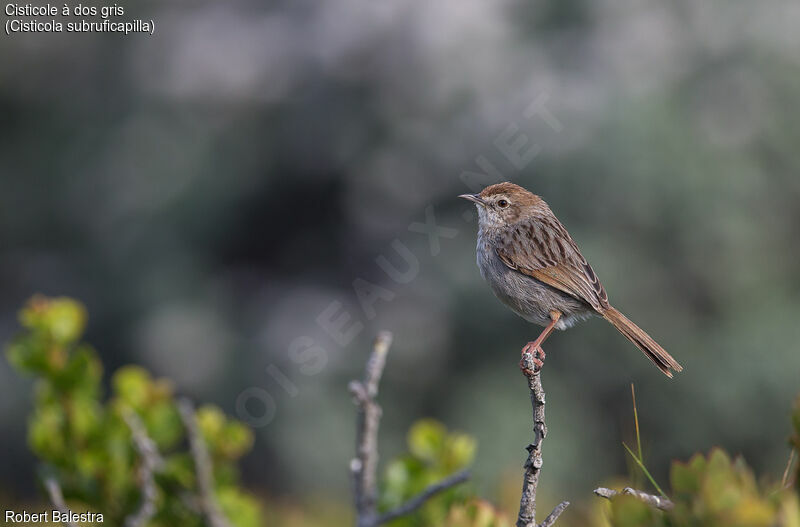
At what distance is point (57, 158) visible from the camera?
912 centimetres

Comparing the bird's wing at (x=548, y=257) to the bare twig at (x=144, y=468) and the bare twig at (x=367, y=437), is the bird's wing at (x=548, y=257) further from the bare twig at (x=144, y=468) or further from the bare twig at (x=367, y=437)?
the bare twig at (x=144, y=468)

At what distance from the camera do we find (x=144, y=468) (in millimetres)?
2910

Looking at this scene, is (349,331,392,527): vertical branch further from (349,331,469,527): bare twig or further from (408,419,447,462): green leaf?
(408,419,447,462): green leaf

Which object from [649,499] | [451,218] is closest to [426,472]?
[649,499]

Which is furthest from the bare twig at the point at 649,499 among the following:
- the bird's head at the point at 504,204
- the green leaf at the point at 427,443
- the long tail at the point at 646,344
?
the bird's head at the point at 504,204

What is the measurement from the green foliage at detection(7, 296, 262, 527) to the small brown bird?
4.27ft

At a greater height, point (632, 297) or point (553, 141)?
point (553, 141)

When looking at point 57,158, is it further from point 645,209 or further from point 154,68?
point 645,209

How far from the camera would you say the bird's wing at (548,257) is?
336 cm

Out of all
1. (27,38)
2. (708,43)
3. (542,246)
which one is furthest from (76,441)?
(27,38)

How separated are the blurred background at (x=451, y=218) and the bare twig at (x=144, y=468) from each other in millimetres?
3648

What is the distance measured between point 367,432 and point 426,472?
80 cm

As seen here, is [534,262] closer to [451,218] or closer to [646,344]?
[646,344]

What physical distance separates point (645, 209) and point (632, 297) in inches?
32.2
